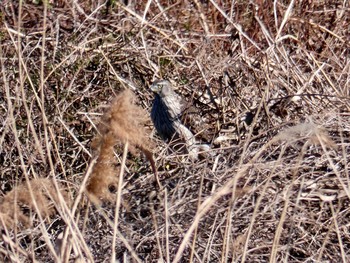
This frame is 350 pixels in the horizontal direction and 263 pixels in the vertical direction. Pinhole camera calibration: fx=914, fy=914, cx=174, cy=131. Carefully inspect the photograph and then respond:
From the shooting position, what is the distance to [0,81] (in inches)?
216

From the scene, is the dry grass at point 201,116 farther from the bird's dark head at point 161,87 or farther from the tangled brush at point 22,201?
the tangled brush at point 22,201

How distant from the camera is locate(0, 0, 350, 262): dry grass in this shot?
3.98m

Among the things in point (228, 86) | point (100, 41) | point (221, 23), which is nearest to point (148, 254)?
point (228, 86)

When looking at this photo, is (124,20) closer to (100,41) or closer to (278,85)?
(100,41)

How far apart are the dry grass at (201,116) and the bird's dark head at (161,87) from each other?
136mm

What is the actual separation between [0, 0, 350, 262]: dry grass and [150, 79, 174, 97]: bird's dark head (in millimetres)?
136

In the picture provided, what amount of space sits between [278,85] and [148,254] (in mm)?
1795

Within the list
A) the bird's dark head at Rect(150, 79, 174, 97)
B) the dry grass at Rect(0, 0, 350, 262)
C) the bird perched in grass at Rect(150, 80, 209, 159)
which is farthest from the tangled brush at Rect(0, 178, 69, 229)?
the bird perched in grass at Rect(150, 80, 209, 159)

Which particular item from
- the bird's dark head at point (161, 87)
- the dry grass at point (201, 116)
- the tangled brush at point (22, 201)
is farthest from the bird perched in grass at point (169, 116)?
the tangled brush at point (22, 201)

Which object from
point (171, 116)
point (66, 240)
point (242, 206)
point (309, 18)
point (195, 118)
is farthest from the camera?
point (309, 18)

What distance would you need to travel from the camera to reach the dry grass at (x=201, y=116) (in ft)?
13.1

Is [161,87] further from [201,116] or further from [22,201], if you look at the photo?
[22,201]

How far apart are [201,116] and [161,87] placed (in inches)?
12.2

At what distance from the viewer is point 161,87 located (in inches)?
224
